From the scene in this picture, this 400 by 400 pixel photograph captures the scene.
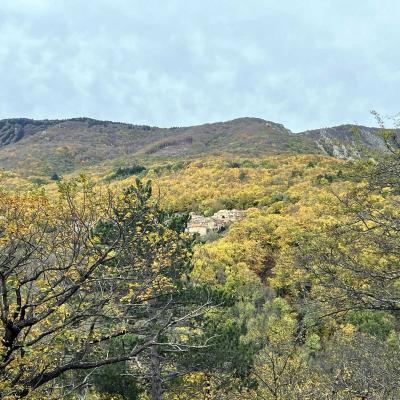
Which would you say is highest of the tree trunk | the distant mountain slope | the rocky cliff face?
the distant mountain slope

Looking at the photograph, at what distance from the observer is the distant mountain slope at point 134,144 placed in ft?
446

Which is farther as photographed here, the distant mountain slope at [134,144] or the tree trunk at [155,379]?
the distant mountain slope at [134,144]

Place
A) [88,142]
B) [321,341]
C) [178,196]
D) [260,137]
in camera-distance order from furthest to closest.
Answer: [88,142], [260,137], [178,196], [321,341]

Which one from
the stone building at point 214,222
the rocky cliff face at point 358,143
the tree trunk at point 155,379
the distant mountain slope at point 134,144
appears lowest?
the tree trunk at point 155,379

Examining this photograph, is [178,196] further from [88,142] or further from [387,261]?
[88,142]

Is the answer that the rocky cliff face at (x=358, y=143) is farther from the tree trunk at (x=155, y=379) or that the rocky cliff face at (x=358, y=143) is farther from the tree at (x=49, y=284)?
the tree trunk at (x=155, y=379)

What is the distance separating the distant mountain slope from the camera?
136000 millimetres

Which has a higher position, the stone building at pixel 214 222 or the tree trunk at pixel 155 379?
the stone building at pixel 214 222

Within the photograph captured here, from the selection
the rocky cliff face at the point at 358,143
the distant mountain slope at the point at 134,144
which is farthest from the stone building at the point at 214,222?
the rocky cliff face at the point at 358,143

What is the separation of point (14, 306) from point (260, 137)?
156 m

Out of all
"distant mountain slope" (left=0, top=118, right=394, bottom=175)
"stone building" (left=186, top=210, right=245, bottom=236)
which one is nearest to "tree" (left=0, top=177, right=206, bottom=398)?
"stone building" (left=186, top=210, right=245, bottom=236)

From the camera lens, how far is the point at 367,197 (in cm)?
805

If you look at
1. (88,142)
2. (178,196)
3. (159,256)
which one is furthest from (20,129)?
(159,256)

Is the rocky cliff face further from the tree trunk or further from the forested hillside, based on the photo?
the tree trunk
